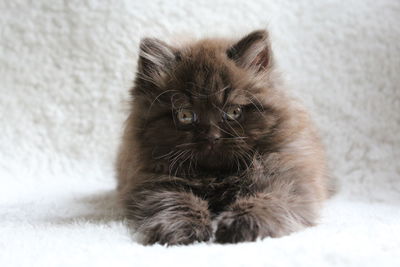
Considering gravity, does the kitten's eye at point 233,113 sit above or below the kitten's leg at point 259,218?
above

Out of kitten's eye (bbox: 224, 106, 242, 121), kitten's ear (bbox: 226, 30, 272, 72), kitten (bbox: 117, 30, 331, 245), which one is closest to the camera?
kitten (bbox: 117, 30, 331, 245)

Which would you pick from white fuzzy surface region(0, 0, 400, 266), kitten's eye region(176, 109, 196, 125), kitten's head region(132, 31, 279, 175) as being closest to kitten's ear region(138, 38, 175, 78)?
kitten's head region(132, 31, 279, 175)

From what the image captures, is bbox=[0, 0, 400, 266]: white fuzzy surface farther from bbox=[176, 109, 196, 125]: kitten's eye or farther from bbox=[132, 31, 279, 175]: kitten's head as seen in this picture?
bbox=[176, 109, 196, 125]: kitten's eye

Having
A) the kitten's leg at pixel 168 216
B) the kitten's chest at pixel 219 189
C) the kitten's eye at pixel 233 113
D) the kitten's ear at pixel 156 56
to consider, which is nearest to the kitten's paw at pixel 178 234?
the kitten's leg at pixel 168 216

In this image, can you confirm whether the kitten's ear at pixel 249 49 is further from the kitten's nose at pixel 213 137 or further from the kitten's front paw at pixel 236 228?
the kitten's front paw at pixel 236 228

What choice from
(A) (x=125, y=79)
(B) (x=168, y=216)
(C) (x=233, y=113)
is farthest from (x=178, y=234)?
(A) (x=125, y=79)

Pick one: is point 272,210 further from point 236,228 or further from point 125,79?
point 125,79
